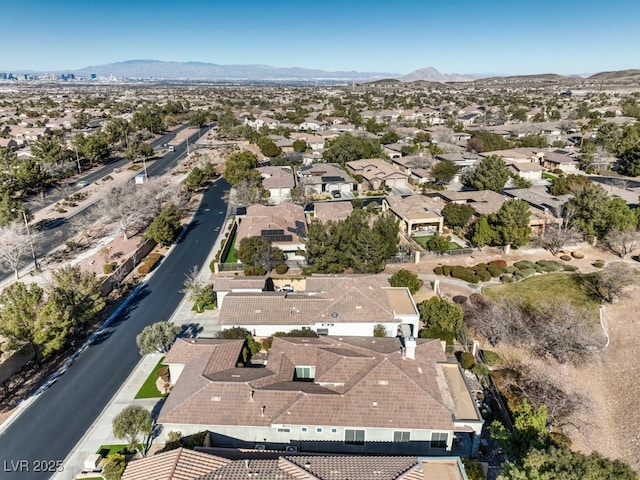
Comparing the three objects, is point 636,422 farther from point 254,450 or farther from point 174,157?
point 174,157

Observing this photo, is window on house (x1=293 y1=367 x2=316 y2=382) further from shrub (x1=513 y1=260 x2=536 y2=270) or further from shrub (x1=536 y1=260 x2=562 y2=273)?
shrub (x1=536 y1=260 x2=562 y2=273)

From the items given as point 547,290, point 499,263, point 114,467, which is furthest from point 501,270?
point 114,467

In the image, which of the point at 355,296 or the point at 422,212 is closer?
the point at 355,296

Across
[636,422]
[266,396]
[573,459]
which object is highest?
[573,459]

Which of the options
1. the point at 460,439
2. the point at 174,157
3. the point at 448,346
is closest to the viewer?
the point at 460,439

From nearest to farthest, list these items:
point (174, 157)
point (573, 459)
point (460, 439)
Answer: point (573, 459), point (460, 439), point (174, 157)

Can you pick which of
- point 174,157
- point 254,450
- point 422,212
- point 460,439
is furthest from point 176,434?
point 174,157

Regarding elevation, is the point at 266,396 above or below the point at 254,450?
above
